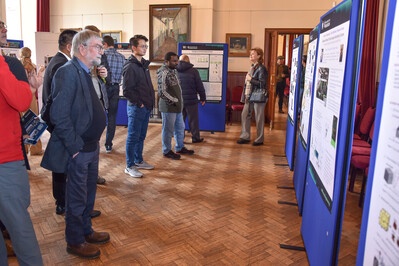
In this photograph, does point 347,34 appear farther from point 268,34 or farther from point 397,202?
point 268,34

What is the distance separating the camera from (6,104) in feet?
5.70

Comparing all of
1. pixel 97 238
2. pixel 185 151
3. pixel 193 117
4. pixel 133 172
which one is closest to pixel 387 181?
pixel 97 238

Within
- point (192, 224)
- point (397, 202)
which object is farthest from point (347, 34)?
point (192, 224)

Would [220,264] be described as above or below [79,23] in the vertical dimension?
below

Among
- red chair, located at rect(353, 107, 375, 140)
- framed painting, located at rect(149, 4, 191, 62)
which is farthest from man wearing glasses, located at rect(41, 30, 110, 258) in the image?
framed painting, located at rect(149, 4, 191, 62)

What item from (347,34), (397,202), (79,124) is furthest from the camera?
(79,124)

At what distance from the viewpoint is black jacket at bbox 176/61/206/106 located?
Result: 6113 millimetres

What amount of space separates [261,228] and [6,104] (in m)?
2.23

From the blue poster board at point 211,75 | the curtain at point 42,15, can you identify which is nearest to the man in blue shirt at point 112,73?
the blue poster board at point 211,75

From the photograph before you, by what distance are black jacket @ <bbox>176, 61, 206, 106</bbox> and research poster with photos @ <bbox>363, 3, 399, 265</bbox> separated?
200 inches

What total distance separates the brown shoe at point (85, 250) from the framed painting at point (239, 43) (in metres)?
6.76

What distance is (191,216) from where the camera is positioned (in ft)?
10.8

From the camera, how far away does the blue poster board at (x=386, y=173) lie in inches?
41.0

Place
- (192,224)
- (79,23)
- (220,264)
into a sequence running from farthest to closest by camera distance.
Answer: (79,23), (192,224), (220,264)
